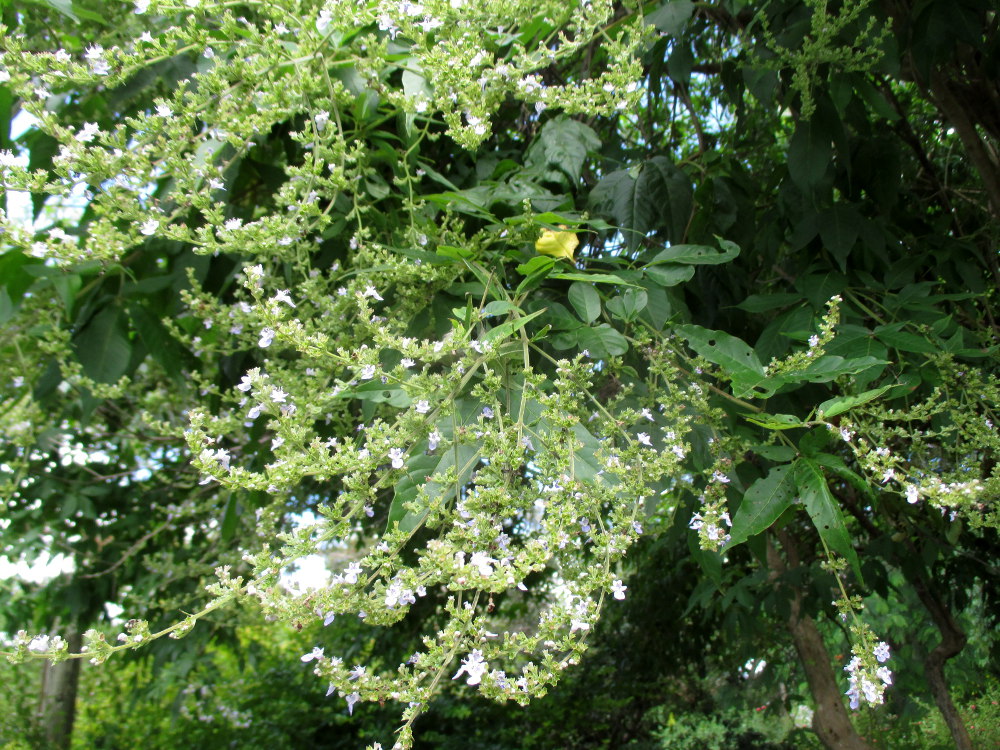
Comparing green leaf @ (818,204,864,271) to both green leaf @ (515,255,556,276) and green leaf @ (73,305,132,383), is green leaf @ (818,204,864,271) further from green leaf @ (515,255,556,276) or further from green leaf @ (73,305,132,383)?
green leaf @ (73,305,132,383)

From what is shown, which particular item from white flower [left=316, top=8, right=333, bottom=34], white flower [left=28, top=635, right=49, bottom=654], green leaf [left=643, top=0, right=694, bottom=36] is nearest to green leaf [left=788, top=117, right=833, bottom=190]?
green leaf [left=643, top=0, right=694, bottom=36]

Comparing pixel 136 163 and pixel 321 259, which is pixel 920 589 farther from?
pixel 136 163

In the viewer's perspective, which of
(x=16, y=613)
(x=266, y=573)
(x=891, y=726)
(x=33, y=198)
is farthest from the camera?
(x=891, y=726)

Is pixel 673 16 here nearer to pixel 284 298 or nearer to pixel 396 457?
pixel 284 298

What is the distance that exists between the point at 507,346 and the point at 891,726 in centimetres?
491

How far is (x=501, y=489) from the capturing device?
0.96 m

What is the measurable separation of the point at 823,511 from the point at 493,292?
0.61 metres

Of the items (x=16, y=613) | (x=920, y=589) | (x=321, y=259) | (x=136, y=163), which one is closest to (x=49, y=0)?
(x=136, y=163)

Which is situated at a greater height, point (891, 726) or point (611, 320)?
point (611, 320)

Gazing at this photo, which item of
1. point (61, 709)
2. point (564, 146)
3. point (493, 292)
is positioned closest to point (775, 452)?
point (493, 292)

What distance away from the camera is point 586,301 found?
1262 millimetres

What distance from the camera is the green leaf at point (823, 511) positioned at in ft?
3.10

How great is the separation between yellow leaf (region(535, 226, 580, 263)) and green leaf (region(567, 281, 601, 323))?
0.08m

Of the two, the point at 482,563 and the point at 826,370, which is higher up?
the point at 826,370
